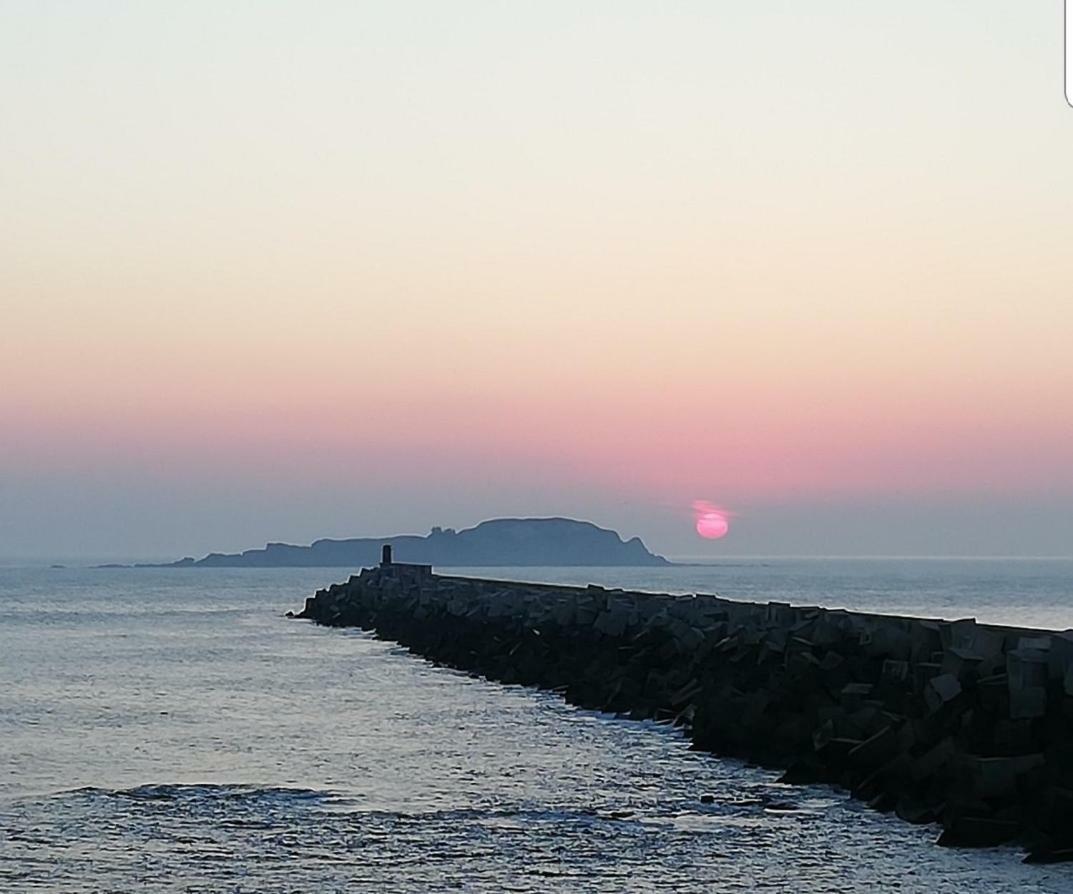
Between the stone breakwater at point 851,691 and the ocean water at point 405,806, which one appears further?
the stone breakwater at point 851,691

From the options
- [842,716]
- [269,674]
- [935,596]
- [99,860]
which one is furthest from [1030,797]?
[935,596]

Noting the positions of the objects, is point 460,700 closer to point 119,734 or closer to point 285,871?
point 119,734

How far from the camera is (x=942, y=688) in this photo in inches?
501

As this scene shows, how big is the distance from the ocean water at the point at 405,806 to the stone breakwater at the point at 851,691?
14.5 inches

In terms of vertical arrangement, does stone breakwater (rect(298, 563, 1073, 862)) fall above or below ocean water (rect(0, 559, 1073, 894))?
above

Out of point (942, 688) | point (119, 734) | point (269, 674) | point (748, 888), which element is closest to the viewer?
point (748, 888)

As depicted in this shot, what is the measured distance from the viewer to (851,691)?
15.0 metres

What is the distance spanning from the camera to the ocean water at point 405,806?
398 inches

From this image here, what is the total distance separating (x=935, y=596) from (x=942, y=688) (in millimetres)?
73703

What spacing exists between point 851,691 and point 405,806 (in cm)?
433

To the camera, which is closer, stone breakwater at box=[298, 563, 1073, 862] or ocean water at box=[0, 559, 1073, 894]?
ocean water at box=[0, 559, 1073, 894]

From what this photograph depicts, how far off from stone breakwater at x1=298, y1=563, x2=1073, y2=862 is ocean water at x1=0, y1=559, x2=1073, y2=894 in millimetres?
368

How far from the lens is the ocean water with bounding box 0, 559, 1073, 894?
10.1m

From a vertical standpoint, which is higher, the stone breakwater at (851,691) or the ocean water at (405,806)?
the stone breakwater at (851,691)
